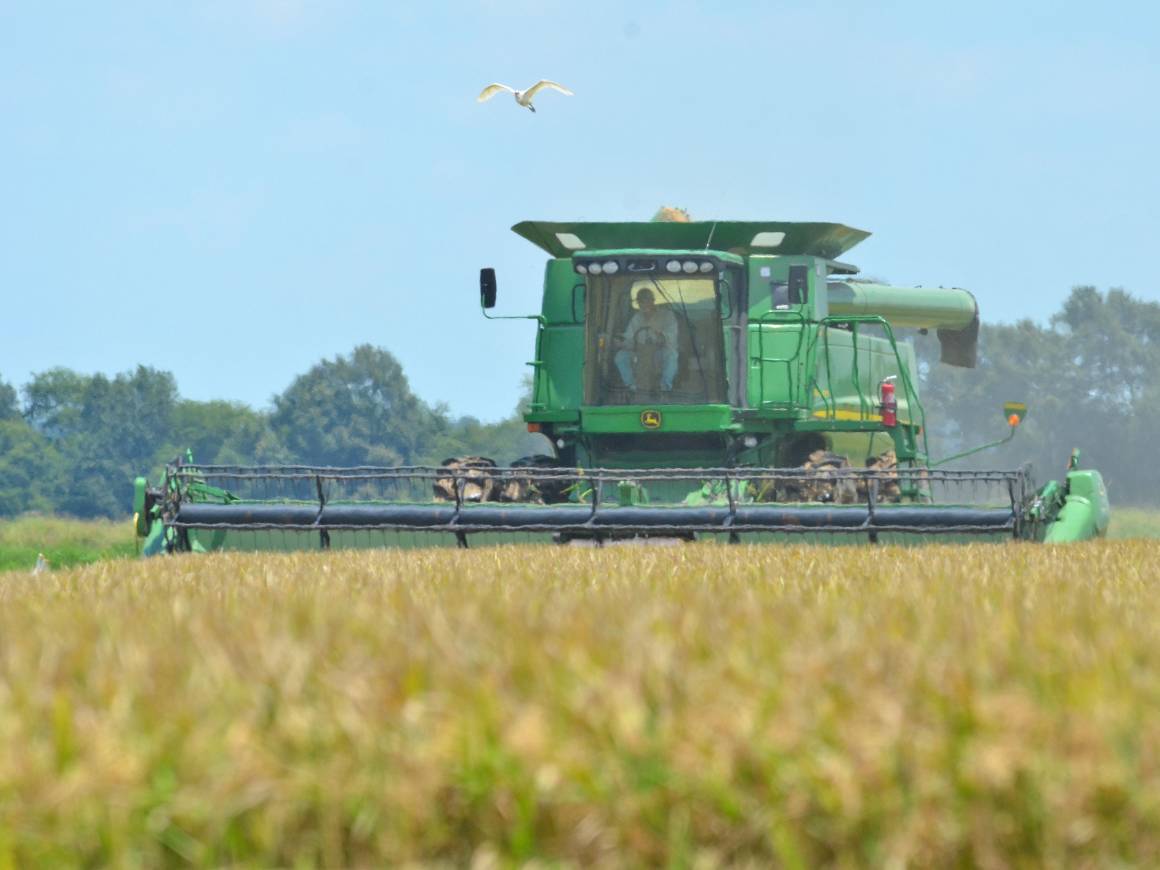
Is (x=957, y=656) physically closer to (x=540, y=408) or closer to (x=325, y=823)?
(x=325, y=823)

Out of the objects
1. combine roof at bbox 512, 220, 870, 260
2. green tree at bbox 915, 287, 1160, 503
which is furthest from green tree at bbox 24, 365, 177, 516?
combine roof at bbox 512, 220, 870, 260

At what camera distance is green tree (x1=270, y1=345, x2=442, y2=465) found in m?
109

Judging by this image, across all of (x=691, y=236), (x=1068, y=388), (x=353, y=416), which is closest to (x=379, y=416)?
(x=353, y=416)

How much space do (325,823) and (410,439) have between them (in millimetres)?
108770

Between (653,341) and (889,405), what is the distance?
7.30ft

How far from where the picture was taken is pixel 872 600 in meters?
4.62

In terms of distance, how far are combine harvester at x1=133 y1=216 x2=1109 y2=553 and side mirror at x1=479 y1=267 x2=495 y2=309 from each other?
0.06 feet

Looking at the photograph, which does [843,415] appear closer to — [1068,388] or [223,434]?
[1068,388]

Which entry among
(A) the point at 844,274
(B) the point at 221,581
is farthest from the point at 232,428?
(B) the point at 221,581

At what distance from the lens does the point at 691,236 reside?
1569 cm

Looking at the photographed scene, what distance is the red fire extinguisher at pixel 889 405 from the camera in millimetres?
15812

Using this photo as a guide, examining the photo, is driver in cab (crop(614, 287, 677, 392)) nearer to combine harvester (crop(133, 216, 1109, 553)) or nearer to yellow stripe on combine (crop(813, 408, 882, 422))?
combine harvester (crop(133, 216, 1109, 553))

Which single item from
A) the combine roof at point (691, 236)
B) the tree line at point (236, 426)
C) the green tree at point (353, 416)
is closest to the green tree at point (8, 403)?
the tree line at point (236, 426)

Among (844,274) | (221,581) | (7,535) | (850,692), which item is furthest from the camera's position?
(7,535)
